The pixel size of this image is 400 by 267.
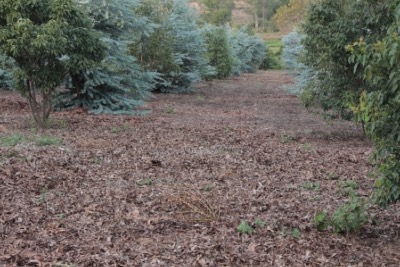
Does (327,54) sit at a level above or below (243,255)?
above

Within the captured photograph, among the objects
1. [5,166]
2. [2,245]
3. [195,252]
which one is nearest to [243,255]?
[195,252]

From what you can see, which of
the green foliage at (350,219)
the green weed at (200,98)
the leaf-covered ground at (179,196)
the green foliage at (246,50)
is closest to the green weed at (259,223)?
the leaf-covered ground at (179,196)

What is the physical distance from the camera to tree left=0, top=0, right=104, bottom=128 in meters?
9.01

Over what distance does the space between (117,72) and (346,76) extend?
20.2 ft

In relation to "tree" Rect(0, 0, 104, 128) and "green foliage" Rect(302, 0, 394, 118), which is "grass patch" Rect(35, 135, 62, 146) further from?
"green foliage" Rect(302, 0, 394, 118)

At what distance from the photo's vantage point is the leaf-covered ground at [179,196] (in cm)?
399

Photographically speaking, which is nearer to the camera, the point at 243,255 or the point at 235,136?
the point at 243,255

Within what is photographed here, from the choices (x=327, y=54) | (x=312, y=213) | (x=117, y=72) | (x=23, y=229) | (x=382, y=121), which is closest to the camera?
(x=382, y=121)

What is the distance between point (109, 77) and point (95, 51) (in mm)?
2797

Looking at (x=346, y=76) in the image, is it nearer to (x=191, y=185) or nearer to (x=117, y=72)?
(x=191, y=185)

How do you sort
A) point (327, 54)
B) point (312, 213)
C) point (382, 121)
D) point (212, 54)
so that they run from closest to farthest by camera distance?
point (382, 121), point (312, 213), point (327, 54), point (212, 54)

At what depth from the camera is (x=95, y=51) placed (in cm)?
1032

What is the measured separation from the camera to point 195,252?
13.0 ft

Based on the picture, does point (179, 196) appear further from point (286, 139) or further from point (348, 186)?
point (286, 139)
